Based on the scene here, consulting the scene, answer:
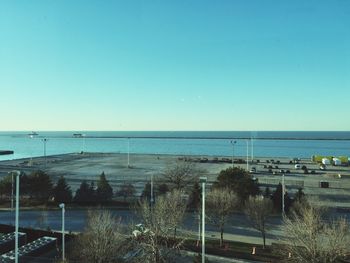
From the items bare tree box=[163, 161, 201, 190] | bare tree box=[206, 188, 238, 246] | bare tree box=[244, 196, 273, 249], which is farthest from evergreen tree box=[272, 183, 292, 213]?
bare tree box=[163, 161, 201, 190]

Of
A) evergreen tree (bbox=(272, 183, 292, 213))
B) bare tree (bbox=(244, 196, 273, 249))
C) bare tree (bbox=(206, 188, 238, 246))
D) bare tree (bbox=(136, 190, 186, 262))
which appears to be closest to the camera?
bare tree (bbox=(136, 190, 186, 262))

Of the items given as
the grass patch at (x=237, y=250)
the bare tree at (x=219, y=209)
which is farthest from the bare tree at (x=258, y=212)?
the bare tree at (x=219, y=209)

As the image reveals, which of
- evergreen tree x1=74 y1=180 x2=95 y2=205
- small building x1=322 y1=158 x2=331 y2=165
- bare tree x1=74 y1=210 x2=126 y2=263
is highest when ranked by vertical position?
bare tree x1=74 y1=210 x2=126 y2=263

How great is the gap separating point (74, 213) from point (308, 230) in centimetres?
2052

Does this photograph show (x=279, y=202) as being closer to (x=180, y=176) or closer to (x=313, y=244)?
(x=180, y=176)

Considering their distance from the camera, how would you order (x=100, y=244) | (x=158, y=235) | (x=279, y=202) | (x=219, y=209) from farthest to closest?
(x=279, y=202) < (x=219, y=209) < (x=158, y=235) < (x=100, y=244)

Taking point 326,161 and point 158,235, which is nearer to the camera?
point 158,235

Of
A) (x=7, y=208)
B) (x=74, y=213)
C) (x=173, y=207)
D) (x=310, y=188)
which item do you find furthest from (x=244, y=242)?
(x=310, y=188)

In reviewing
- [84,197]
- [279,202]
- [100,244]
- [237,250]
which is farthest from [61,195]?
[100,244]

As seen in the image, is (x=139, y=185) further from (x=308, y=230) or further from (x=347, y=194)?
(x=308, y=230)

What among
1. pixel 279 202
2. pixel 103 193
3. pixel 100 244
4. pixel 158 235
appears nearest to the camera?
pixel 100 244

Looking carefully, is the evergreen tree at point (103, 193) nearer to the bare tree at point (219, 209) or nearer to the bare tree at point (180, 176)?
the bare tree at point (180, 176)

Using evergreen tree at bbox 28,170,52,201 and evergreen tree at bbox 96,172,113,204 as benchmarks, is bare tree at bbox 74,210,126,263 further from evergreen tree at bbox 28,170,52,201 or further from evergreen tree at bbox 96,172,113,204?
evergreen tree at bbox 28,170,52,201

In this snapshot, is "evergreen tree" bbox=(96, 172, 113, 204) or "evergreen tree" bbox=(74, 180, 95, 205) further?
"evergreen tree" bbox=(96, 172, 113, 204)
